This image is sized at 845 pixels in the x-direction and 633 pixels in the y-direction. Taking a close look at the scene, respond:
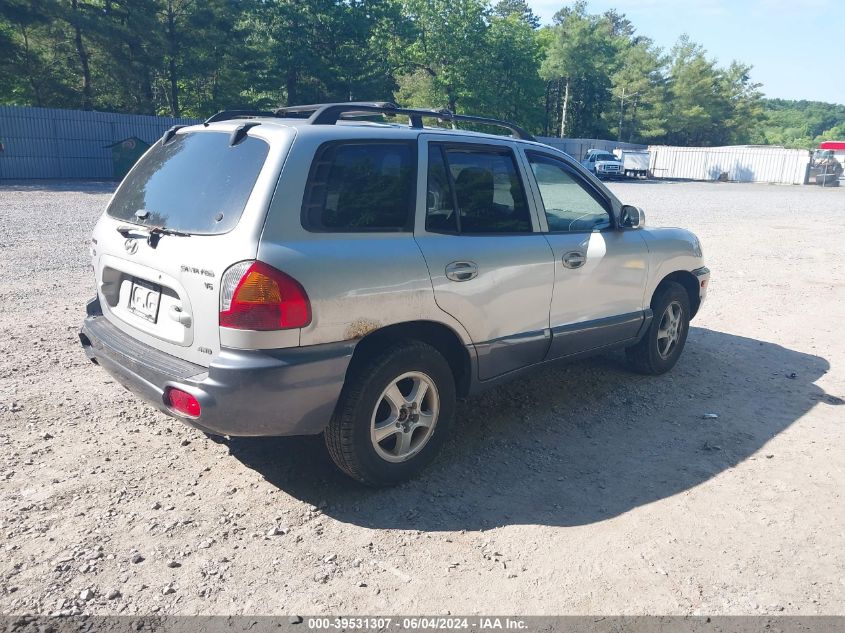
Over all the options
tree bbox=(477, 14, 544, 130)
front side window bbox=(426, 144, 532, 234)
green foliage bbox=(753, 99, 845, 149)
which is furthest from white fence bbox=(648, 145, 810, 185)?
front side window bbox=(426, 144, 532, 234)

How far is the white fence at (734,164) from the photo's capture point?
164 ft

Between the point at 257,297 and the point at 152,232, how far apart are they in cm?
86

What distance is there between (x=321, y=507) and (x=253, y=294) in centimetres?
123

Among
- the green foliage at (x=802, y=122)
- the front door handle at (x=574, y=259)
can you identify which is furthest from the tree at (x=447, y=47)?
the green foliage at (x=802, y=122)

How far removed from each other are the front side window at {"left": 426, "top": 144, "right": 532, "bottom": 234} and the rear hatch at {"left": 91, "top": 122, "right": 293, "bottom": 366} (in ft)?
3.07

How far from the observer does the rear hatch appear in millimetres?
3137

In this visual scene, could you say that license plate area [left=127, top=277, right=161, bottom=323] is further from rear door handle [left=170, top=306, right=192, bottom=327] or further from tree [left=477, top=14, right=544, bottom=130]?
tree [left=477, top=14, right=544, bottom=130]

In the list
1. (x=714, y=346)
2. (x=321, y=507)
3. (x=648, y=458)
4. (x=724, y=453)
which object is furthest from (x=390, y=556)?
(x=714, y=346)

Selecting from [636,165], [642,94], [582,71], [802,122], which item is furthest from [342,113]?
[802,122]

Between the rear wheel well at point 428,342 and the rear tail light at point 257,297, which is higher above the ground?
the rear tail light at point 257,297

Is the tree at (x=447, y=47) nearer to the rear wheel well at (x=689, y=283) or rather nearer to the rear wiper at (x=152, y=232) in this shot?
the rear wheel well at (x=689, y=283)

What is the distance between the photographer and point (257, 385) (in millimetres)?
3041

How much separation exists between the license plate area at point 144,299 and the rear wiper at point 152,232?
0.76 ft

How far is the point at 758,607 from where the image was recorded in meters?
2.86
